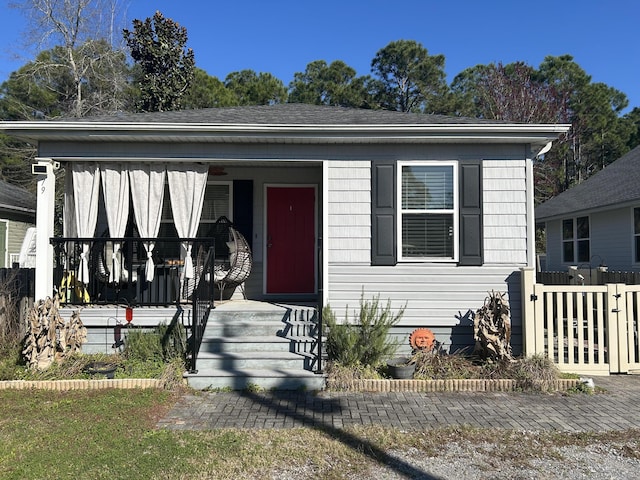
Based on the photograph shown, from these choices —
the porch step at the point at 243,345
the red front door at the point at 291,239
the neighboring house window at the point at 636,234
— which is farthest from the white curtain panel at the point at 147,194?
the neighboring house window at the point at 636,234

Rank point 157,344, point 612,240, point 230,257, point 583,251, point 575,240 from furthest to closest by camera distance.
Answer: point 575,240 → point 583,251 → point 612,240 → point 230,257 → point 157,344

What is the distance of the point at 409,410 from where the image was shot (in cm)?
470

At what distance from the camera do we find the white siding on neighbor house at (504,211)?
6.38 meters

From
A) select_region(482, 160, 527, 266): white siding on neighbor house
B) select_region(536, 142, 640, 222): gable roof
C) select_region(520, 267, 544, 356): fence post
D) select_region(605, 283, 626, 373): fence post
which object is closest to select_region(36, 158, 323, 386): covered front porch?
select_region(482, 160, 527, 266): white siding on neighbor house

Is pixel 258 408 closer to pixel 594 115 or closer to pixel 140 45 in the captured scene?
pixel 140 45

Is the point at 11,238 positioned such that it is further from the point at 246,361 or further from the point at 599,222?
the point at 599,222

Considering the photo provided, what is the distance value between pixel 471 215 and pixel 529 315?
1533mm

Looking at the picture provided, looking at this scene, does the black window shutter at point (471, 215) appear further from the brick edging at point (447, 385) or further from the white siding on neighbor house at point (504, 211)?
the brick edging at point (447, 385)

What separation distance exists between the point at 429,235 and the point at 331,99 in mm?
21923

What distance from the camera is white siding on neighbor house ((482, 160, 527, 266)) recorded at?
6.38 metres

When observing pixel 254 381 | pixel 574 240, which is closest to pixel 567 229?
pixel 574 240

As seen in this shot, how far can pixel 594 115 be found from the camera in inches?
1003

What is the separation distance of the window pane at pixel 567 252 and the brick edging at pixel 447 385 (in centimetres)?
1053

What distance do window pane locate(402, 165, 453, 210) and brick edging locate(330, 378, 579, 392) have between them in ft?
7.83
